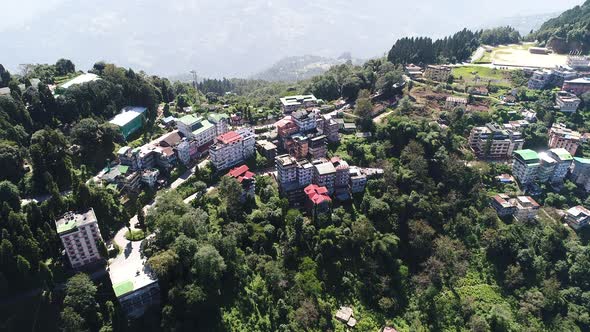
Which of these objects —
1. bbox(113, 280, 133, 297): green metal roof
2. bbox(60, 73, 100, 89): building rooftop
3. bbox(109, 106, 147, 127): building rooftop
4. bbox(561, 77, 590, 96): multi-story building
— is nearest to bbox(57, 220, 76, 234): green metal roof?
bbox(113, 280, 133, 297): green metal roof

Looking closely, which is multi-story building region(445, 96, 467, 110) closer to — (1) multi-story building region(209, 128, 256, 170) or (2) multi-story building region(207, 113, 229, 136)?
(1) multi-story building region(209, 128, 256, 170)

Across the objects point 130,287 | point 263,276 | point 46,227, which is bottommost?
point 263,276

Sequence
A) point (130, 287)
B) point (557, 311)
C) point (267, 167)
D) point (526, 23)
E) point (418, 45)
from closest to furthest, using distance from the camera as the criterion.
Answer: point (130, 287) → point (557, 311) → point (267, 167) → point (418, 45) → point (526, 23)

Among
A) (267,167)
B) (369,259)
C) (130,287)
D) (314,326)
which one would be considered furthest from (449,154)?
(130,287)

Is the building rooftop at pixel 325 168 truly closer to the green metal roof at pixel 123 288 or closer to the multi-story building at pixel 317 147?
the multi-story building at pixel 317 147

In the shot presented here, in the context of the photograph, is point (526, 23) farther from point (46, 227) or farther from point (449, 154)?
point (46, 227)

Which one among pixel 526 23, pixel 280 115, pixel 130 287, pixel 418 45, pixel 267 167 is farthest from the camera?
pixel 526 23

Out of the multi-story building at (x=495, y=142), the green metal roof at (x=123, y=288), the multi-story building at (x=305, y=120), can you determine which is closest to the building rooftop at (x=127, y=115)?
the multi-story building at (x=305, y=120)

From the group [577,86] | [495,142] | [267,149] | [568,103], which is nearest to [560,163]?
[495,142]
